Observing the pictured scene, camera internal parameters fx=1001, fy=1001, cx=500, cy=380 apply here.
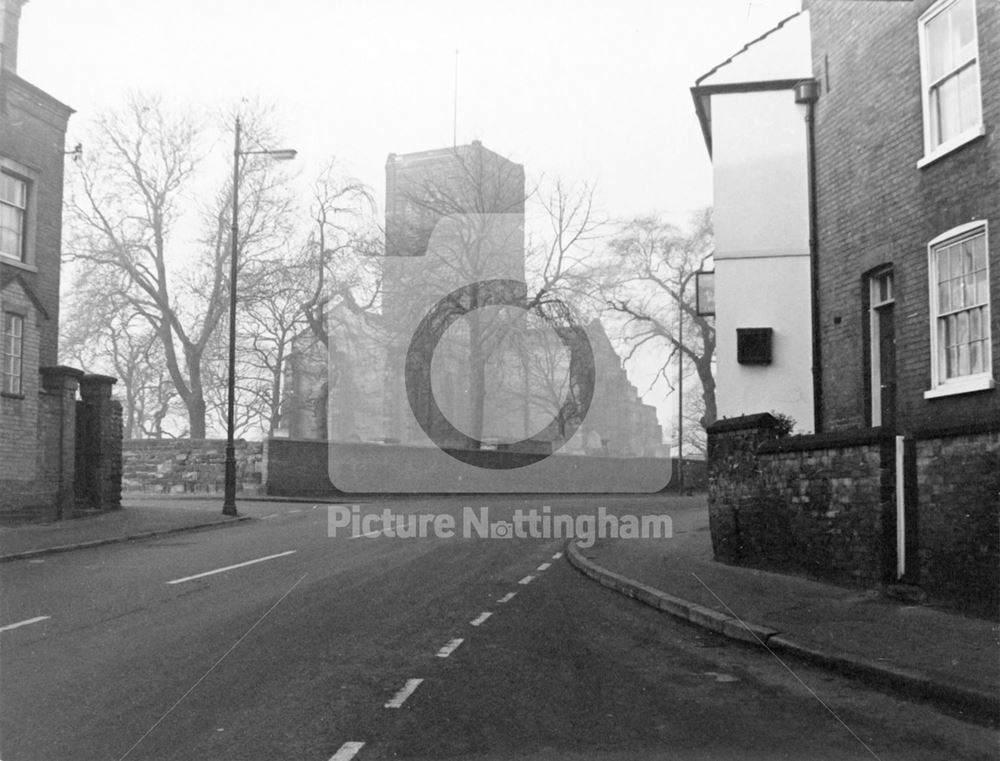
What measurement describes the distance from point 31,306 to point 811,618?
17.8 m

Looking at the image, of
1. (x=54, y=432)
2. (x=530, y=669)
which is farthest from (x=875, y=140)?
(x=54, y=432)

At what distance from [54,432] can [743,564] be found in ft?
48.7

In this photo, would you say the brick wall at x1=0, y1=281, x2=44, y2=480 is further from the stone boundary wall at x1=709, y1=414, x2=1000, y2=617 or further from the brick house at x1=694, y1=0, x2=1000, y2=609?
the brick house at x1=694, y1=0, x2=1000, y2=609

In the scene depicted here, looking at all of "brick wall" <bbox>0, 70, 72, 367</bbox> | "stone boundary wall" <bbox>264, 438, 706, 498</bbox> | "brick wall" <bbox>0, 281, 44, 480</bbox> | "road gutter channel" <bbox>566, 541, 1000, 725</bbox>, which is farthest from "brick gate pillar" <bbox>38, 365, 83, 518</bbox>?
"road gutter channel" <bbox>566, 541, 1000, 725</bbox>

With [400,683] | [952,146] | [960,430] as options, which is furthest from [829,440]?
[400,683]

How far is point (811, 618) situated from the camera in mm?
9094

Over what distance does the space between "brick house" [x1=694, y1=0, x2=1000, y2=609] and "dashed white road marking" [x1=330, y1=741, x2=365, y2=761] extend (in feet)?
19.9

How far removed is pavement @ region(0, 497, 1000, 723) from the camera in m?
6.60

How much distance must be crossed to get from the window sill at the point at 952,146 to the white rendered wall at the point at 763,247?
13.1 ft

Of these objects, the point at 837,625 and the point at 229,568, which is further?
the point at 229,568

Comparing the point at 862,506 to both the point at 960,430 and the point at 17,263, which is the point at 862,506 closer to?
the point at 960,430

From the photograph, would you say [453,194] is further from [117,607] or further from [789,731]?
[789,731]

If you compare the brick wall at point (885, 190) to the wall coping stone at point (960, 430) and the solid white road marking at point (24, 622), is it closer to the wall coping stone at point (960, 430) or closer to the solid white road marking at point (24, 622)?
the wall coping stone at point (960, 430)

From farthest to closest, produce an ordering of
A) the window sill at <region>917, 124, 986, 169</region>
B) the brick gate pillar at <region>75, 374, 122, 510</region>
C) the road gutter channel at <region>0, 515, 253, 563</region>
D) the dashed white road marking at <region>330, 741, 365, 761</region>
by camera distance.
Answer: the brick gate pillar at <region>75, 374, 122, 510</region> → the road gutter channel at <region>0, 515, 253, 563</region> → the window sill at <region>917, 124, 986, 169</region> → the dashed white road marking at <region>330, 741, 365, 761</region>
